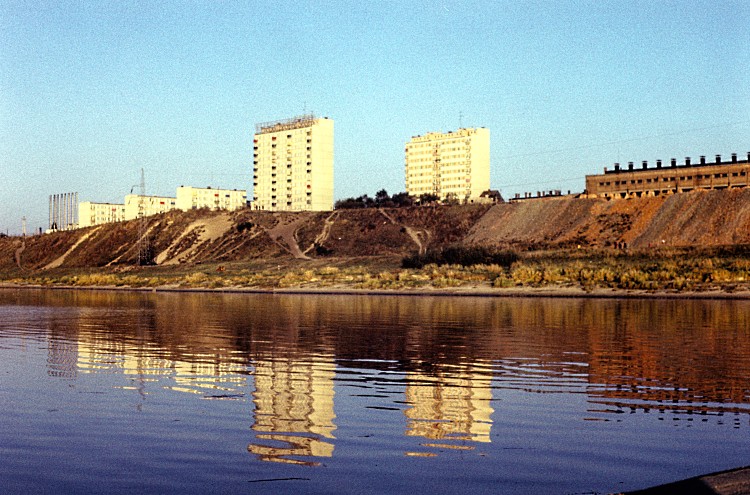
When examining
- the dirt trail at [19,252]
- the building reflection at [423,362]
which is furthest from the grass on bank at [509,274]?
the dirt trail at [19,252]

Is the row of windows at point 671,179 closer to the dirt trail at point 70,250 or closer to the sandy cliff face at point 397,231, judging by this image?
the sandy cliff face at point 397,231

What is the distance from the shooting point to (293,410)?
A: 12.6m

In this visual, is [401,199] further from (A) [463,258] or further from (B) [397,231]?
(A) [463,258]

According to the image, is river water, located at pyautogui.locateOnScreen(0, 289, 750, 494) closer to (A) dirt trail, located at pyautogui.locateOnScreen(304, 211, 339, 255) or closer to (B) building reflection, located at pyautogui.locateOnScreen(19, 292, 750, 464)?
(B) building reflection, located at pyautogui.locateOnScreen(19, 292, 750, 464)

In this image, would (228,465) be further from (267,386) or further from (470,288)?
(470,288)

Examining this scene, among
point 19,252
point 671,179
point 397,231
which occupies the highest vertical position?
point 671,179

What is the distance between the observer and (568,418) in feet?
39.7

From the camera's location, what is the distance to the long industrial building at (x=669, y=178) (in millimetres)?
123062

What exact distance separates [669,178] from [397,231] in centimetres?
4401

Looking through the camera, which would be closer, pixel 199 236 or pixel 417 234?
pixel 417 234

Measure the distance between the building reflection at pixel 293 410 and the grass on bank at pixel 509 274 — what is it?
40.1 m

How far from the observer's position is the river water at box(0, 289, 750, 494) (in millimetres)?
8805

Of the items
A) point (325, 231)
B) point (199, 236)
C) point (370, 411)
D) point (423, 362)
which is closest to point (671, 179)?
point (325, 231)

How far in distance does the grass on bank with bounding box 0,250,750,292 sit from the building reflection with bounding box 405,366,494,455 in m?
39.8
